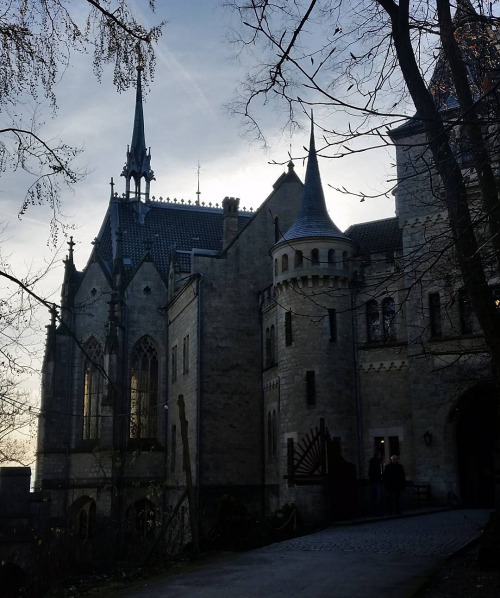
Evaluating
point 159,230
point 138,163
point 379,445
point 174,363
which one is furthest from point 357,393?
point 138,163

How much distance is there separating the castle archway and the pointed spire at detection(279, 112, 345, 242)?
750 centimetres

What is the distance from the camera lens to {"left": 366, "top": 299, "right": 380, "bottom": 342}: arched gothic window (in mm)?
26672

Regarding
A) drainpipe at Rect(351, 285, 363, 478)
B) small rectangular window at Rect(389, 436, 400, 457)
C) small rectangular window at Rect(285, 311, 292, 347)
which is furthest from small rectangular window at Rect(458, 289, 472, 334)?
small rectangular window at Rect(285, 311, 292, 347)

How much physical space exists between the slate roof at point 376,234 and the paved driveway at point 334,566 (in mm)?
13821

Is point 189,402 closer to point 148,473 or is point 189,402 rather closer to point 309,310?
point 148,473

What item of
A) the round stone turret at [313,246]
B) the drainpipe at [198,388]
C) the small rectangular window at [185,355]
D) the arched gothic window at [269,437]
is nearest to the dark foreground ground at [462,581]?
the round stone turret at [313,246]

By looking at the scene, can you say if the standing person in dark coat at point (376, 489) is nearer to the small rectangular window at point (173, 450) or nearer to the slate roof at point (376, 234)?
the slate roof at point (376, 234)

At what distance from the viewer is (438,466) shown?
934 inches

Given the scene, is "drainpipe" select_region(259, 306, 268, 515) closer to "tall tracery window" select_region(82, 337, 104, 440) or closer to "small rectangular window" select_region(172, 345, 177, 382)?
"small rectangular window" select_region(172, 345, 177, 382)

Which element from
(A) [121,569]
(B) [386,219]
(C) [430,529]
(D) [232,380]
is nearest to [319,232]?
(B) [386,219]

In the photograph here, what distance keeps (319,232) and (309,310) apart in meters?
2.99

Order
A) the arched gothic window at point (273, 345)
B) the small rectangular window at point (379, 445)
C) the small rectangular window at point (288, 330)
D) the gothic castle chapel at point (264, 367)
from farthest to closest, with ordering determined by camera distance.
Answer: the arched gothic window at point (273, 345) < the small rectangular window at point (288, 330) < the small rectangular window at point (379, 445) < the gothic castle chapel at point (264, 367)

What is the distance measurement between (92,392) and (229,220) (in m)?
11.4

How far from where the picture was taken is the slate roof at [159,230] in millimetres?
40656
